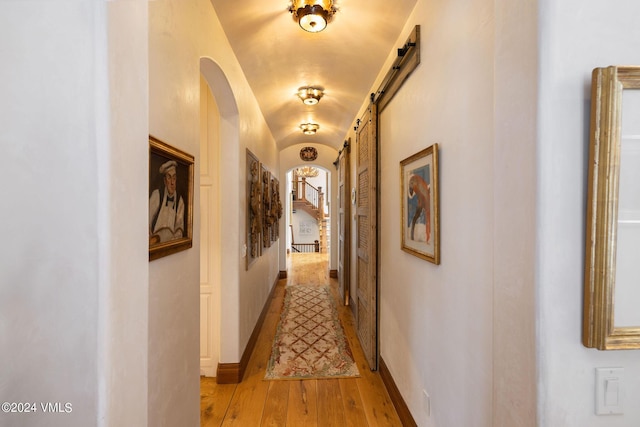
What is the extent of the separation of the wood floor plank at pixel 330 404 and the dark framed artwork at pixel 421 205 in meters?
1.43

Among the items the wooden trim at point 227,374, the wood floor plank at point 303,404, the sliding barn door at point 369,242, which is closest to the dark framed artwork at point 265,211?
the sliding barn door at point 369,242

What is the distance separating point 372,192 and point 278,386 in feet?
6.80

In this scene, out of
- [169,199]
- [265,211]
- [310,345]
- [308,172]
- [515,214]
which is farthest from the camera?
[308,172]

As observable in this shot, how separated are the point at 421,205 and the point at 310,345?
2490 mm

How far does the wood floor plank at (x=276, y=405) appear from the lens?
2.22 metres

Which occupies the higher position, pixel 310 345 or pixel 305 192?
pixel 305 192

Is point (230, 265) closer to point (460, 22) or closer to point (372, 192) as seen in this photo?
point (372, 192)

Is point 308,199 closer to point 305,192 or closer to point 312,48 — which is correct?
point 305,192

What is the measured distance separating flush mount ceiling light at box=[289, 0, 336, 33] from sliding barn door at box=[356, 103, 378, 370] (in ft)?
3.68

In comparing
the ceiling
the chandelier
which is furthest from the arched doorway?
the chandelier

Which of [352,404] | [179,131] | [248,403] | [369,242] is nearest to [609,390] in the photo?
[179,131]

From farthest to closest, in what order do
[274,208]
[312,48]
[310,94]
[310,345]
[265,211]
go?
[274,208]
[265,211]
[310,94]
[310,345]
[312,48]

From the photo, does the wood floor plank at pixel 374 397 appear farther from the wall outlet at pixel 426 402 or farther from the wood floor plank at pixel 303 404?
the wall outlet at pixel 426 402

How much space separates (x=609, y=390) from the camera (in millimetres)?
812
